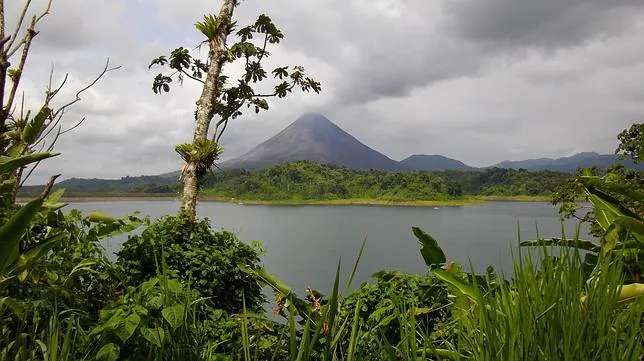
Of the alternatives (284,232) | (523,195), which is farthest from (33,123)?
(523,195)

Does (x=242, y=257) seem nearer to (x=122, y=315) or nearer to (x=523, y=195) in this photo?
(x=122, y=315)

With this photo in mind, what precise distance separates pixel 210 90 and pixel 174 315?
4547mm

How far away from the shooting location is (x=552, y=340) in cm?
107

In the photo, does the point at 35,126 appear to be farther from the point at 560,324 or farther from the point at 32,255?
the point at 560,324

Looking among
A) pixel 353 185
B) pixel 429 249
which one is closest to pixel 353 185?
pixel 353 185

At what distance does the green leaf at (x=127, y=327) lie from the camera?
1598mm

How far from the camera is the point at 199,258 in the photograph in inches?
148

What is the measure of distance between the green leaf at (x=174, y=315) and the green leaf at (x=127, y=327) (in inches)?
8.6

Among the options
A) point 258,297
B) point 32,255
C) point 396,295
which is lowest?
point 258,297

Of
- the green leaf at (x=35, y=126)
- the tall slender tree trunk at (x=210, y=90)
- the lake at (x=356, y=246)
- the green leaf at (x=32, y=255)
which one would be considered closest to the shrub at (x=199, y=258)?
the tall slender tree trunk at (x=210, y=90)

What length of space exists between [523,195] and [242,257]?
111205mm

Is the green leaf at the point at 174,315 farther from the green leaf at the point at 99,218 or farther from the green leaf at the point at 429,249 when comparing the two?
the green leaf at the point at 99,218

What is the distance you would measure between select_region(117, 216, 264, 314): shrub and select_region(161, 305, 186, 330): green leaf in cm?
197

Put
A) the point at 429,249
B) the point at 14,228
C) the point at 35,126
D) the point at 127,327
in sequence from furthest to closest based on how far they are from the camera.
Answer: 1. the point at 429,249
2. the point at 35,126
3. the point at 127,327
4. the point at 14,228
